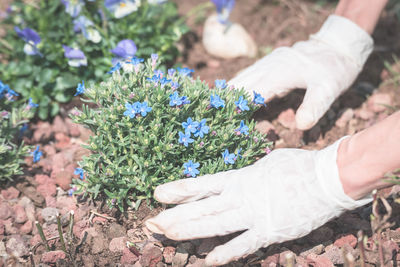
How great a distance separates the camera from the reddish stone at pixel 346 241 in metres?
2.59

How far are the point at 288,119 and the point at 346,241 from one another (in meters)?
1.05

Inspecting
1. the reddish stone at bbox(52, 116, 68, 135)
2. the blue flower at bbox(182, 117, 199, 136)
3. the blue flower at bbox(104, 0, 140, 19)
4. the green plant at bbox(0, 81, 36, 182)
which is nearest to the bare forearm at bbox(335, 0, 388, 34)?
the blue flower at bbox(104, 0, 140, 19)

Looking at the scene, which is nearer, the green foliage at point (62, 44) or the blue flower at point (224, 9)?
the green foliage at point (62, 44)

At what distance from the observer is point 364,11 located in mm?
3357

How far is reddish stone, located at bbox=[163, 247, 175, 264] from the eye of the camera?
98.5 inches

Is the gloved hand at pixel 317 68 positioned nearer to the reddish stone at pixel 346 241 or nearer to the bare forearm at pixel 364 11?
the bare forearm at pixel 364 11

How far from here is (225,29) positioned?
4156 millimetres

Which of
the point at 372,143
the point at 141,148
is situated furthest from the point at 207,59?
the point at 372,143

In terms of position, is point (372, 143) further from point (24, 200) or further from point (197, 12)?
point (197, 12)

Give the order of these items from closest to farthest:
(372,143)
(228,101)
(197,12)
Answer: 1. (372,143)
2. (228,101)
3. (197,12)

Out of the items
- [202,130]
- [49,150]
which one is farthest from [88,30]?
[202,130]

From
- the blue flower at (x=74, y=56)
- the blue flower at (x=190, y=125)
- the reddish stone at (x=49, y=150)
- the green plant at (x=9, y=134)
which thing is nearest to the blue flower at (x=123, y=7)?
the blue flower at (x=74, y=56)

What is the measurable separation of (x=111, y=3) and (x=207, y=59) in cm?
105

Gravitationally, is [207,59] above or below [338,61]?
below
